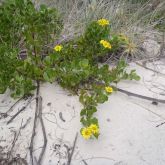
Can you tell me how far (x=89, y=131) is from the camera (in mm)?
1900

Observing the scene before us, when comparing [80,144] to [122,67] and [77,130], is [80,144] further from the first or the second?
[122,67]

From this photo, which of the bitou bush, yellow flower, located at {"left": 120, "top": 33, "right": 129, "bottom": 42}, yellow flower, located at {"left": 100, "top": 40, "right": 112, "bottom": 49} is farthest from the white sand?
yellow flower, located at {"left": 120, "top": 33, "right": 129, "bottom": 42}

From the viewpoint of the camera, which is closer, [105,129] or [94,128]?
[94,128]

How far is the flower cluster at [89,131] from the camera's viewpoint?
1.89 m

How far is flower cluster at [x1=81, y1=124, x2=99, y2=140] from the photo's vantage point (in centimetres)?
189

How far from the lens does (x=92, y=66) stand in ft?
7.68

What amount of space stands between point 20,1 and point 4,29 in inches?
9.5

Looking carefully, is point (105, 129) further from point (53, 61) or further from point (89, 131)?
point (53, 61)

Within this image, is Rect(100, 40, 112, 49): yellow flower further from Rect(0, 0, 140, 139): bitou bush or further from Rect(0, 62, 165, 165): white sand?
Rect(0, 62, 165, 165): white sand

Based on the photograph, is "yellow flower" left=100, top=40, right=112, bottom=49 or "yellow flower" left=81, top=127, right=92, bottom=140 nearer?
"yellow flower" left=81, top=127, right=92, bottom=140

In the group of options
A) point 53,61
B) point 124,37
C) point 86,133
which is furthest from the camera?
point 124,37

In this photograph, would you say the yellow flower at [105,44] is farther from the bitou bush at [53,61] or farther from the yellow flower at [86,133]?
the yellow flower at [86,133]

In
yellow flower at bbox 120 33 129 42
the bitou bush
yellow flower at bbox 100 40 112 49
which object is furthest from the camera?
yellow flower at bbox 120 33 129 42

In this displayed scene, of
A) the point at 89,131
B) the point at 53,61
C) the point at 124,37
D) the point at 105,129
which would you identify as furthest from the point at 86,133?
the point at 124,37
